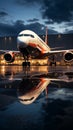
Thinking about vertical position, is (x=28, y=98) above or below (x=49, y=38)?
below

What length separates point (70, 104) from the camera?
5.83 meters

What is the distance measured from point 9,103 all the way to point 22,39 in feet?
77.0

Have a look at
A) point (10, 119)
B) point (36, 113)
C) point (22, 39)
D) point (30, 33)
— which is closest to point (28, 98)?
point (36, 113)

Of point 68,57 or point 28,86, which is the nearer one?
point 28,86

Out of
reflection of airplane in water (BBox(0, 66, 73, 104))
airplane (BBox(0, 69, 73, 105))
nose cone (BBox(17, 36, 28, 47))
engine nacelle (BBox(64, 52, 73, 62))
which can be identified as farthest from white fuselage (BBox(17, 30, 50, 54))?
reflection of airplane in water (BBox(0, 66, 73, 104))

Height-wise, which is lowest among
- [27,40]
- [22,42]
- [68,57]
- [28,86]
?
[28,86]

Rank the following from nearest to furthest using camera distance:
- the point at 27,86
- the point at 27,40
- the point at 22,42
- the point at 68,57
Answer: the point at 27,86 < the point at 22,42 < the point at 27,40 < the point at 68,57

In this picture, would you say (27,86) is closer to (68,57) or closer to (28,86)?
(28,86)

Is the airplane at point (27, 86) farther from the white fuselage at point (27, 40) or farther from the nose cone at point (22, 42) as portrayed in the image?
the white fuselage at point (27, 40)

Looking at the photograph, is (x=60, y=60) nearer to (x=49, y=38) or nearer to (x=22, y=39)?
(x=49, y=38)

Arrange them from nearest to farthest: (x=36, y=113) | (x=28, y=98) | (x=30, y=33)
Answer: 1. (x=36, y=113)
2. (x=28, y=98)
3. (x=30, y=33)

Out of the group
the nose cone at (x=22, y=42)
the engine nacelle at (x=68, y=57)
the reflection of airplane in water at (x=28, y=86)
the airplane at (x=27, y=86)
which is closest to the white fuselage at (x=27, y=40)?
the nose cone at (x=22, y=42)

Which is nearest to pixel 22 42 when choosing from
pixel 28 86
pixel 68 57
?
pixel 68 57

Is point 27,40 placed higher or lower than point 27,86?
higher
